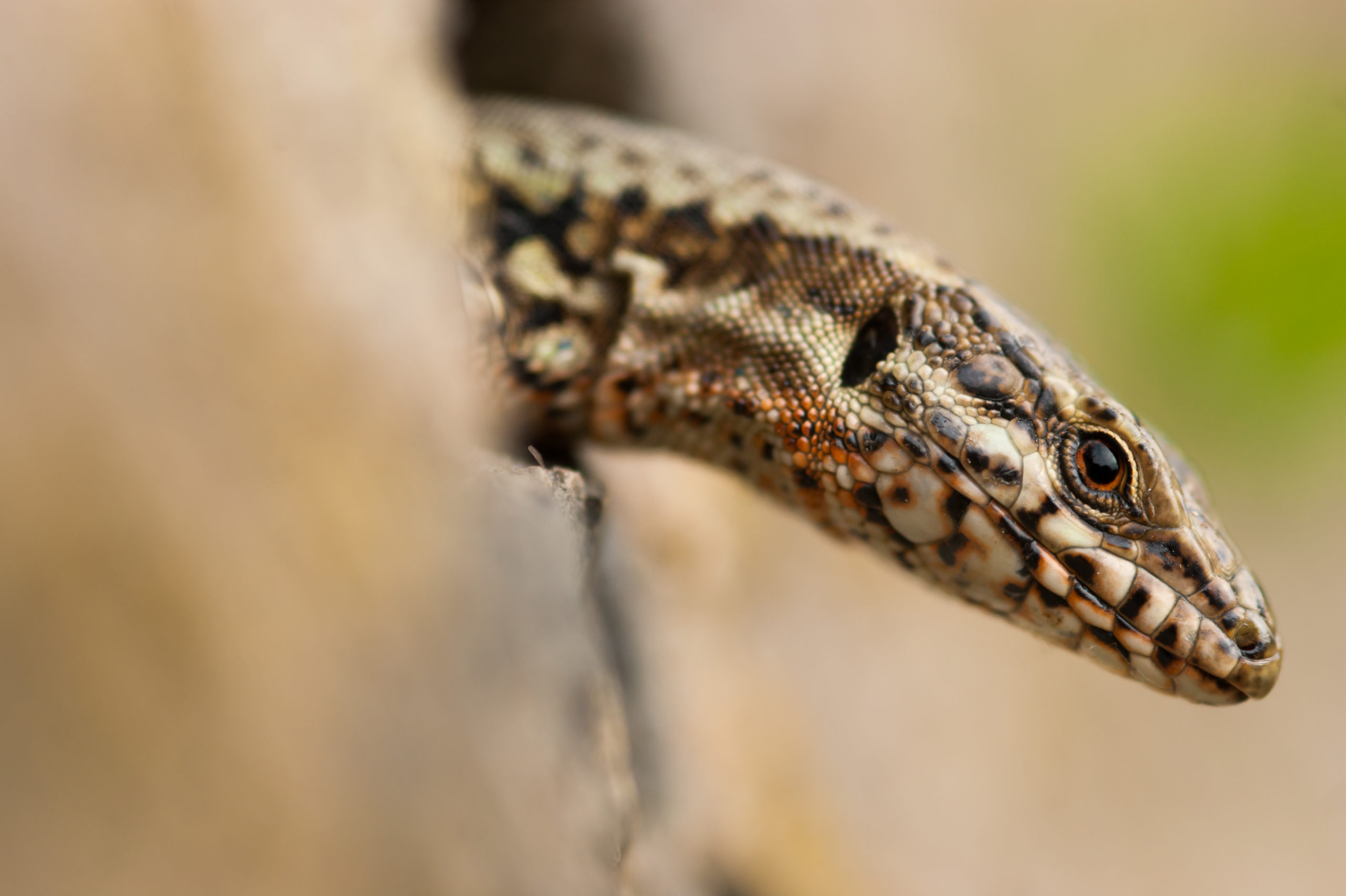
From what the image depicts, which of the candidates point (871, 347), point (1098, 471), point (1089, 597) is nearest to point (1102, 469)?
point (1098, 471)

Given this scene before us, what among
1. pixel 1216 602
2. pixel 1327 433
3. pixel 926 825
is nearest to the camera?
Answer: pixel 1216 602

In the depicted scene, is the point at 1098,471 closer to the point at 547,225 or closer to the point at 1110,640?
the point at 1110,640

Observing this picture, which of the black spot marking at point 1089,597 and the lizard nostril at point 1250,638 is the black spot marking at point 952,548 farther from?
the lizard nostril at point 1250,638

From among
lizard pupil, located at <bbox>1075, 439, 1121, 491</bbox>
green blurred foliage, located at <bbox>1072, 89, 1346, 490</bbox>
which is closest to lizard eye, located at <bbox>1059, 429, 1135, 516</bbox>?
lizard pupil, located at <bbox>1075, 439, 1121, 491</bbox>

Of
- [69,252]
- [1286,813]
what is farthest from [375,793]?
[1286,813]

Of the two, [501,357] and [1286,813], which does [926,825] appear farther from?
[501,357]

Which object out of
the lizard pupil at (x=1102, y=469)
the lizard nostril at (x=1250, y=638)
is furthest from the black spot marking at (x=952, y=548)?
the lizard nostril at (x=1250, y=638)
